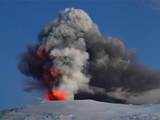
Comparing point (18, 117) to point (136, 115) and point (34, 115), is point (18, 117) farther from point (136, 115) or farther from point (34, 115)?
point (136, 115)

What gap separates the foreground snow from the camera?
75.4 metres

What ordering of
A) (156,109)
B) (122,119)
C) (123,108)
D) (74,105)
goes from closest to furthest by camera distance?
(122,119) < (156,109) < (123,108) < (74,105)

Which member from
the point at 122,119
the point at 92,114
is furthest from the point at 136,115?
the point at 92,114

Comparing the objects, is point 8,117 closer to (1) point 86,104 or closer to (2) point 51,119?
(2) point 51,119

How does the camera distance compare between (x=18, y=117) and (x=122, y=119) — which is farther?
(x=18, y=117)

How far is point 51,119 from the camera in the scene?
76.9m

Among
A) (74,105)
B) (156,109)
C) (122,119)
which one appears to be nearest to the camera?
(122,119)

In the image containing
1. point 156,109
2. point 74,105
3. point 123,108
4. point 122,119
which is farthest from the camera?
point 74,105

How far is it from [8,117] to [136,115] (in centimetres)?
1938

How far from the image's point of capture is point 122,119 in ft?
238

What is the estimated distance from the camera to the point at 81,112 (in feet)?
271

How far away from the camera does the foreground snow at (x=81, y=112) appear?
7544cm

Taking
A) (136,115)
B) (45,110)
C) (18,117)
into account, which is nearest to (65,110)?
(45,110)

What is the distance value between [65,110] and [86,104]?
23.6ft
